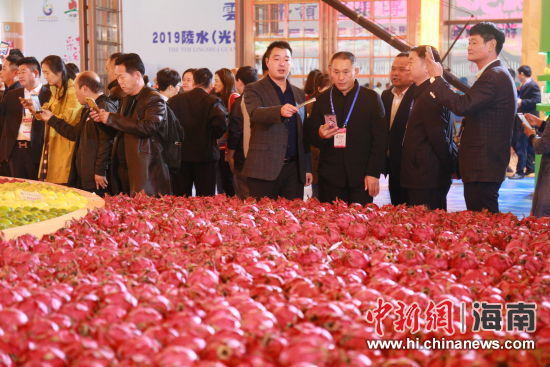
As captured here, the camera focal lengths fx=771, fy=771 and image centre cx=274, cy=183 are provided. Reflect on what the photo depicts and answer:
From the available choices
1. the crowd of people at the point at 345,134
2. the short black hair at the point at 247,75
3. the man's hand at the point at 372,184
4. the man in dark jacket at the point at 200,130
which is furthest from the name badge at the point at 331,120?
the short black hair at the point at 247,75

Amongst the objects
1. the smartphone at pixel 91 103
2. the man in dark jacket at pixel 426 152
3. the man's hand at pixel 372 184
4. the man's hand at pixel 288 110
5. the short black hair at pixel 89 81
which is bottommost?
the man's hand at pixel 372 184

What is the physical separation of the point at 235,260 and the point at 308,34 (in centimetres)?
1036

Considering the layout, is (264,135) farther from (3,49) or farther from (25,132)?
(3,49)

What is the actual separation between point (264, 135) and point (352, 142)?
0.49m

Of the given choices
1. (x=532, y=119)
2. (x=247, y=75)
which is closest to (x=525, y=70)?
(x=247, y=75)

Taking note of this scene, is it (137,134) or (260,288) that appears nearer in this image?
(260,288)

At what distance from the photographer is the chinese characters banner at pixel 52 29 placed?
11.0m

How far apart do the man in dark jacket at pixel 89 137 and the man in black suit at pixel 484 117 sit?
86.2 inches

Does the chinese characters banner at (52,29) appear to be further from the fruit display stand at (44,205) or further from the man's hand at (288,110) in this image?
the man's hand at (288,110)

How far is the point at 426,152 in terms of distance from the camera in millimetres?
4180

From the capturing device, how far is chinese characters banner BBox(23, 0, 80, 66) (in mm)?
11000

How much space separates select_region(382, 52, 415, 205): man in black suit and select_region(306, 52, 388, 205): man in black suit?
0.57ft

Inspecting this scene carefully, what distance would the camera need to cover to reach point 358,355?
3.92ft

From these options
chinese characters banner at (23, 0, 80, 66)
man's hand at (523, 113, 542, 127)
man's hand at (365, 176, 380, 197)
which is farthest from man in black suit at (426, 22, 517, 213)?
chinese characters banner at (23, 0, 80, 66)
